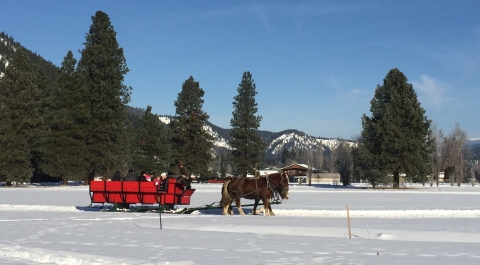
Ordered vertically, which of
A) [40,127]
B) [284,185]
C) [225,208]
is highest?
[40,127]

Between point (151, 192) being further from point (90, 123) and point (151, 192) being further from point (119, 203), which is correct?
point (90, 123)

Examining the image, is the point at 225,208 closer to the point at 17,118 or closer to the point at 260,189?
the point at 260,189

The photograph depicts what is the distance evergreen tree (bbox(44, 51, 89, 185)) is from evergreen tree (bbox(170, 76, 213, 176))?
1803 cm

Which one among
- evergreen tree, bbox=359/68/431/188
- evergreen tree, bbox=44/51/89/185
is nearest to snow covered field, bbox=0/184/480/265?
evergreen tree, bbox=359/68/431/188

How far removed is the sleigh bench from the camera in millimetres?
18859

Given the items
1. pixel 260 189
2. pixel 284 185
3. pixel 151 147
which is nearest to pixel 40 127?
pixel 151 147

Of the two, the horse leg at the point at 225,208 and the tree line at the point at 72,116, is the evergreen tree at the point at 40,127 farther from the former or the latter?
the horse leg at the point at 225,208

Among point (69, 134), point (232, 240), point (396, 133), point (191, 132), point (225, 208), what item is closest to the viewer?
point (232, 240)

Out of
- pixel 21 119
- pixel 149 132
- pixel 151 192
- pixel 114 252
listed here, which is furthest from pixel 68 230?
pixel 149 132

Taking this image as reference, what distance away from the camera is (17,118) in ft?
161

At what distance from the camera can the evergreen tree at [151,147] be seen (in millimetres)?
64194

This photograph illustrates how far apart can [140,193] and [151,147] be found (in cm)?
4590

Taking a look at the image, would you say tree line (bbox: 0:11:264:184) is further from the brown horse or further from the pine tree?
the brown horse

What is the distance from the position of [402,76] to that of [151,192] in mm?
38710
